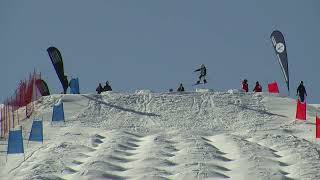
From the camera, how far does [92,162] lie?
46.7 meters

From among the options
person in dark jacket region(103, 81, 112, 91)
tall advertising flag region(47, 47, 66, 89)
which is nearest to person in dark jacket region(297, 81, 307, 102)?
person in dark jacket region(103, 81, 112, 91)

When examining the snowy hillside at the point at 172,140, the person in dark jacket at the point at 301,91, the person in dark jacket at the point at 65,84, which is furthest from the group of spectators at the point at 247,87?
the person in dark jacket at the point at 65,84

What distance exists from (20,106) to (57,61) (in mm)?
4005

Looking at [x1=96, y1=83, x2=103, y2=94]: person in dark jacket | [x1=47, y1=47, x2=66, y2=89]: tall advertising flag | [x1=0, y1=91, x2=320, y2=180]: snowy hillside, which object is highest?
[x1=47, y1=47, x2=66, y2=89]: tall advertising flag

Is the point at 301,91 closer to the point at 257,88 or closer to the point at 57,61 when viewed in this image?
the point at 257,88

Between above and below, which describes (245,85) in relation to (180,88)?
above

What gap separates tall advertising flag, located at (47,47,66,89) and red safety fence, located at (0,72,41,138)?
1.41 meters

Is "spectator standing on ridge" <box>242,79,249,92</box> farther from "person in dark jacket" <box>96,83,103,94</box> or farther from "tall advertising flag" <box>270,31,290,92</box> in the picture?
"person in dark jacket" <box>96,83,103,94</box>

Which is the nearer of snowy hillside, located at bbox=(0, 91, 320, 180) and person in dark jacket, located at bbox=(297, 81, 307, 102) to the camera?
snowy hillside, located at bbox=(0, 91, 320, 180)

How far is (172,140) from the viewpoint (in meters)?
50.8

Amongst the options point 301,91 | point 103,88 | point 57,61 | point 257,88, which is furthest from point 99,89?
point 301,91

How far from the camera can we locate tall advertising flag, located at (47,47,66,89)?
→ 60156mm

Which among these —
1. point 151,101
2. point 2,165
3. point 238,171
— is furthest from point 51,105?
point 238,171

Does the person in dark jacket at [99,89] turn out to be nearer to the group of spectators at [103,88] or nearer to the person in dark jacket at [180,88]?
the group of spectators at [103,88]
